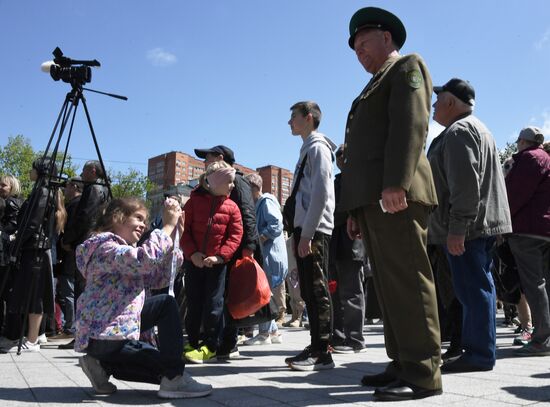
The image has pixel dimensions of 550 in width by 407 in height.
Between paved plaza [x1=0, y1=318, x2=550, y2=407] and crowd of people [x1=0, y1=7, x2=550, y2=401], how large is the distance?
0.45ft

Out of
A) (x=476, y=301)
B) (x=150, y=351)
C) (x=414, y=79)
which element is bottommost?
(x=150, y=351)

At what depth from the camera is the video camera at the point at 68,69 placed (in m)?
5.27

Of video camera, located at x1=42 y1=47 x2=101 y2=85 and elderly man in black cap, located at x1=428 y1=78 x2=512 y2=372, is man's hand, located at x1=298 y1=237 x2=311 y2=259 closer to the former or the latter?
elderly man in black cap, located at x1=428 y1=78 x2=512 y2=372

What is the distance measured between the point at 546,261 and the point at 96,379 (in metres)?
4.28

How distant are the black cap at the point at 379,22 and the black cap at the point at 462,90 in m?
1.08

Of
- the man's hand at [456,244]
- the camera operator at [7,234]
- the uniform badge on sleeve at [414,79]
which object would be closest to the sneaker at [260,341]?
the camera operator at [7,234]

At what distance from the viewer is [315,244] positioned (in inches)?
160

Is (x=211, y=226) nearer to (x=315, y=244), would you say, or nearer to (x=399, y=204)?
(x=315, y=244)

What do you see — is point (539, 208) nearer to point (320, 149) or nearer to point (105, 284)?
point (320, 149)

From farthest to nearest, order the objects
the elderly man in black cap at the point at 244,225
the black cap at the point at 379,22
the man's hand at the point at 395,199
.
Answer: the elderly man in black cap at the point at 244,225 < the black cap at the point at 379,22 < the man's hand at the point at 395,199

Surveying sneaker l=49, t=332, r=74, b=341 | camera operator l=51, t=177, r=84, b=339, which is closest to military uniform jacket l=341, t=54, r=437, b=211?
camera operator l=51, t=177, r=84, b=339

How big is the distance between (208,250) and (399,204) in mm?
2340

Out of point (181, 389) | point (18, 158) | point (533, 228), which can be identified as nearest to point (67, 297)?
point (181, 389)

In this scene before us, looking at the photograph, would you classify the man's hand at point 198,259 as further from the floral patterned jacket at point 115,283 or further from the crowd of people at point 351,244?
the floral patterned jacket at point 115,283
